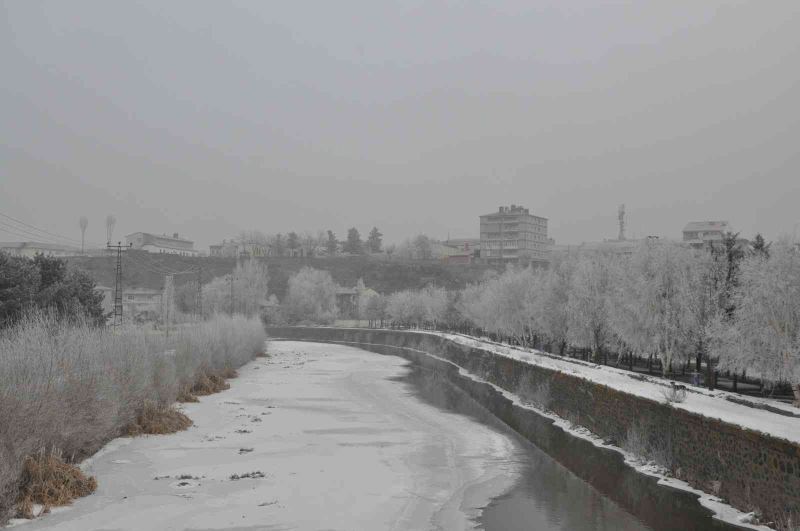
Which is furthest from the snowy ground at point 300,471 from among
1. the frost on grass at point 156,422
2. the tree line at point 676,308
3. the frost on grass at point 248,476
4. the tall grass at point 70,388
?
the tree line at point 676,308

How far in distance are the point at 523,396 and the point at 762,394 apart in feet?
35.9

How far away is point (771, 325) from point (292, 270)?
495 ft

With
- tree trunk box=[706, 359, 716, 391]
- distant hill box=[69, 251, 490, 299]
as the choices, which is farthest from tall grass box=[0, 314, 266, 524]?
distant hill box=[69, 251, 490, 299]

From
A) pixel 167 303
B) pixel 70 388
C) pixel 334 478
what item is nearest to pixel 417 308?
pixel 167 303

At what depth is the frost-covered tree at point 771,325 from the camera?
2964 cm

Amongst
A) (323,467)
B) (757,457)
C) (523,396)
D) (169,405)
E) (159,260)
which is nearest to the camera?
(757,457)

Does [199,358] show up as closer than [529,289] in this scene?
Yes

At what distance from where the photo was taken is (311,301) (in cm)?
12950

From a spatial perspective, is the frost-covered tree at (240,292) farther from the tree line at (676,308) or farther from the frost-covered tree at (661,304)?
the frost-covered tree at (661,304)

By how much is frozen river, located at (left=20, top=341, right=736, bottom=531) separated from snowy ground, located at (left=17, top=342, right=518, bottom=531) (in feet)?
0.13

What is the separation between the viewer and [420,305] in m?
119

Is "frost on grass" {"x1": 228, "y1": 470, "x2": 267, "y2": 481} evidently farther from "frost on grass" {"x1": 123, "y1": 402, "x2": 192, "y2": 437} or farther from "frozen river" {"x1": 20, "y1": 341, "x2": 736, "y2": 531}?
"frost on grass" {"x1": 123, "y1": 402, "x2": 192, "y2": 437}

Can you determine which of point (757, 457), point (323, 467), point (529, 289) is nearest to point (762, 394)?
point (757, 457)

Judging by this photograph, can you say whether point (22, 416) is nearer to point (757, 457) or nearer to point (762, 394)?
point (757, 457)
